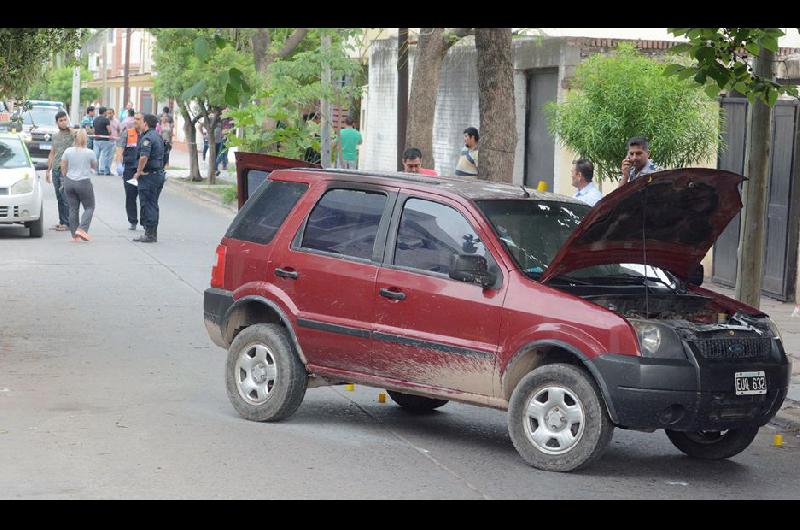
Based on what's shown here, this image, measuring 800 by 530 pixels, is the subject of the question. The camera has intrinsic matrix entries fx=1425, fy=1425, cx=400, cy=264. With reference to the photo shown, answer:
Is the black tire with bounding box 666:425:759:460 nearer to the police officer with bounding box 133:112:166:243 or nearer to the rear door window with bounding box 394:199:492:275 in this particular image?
the rear door window with bounding box 394:199:492:275

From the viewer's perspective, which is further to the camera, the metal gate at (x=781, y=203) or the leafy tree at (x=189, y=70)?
the leafy tree at (x=189, y=70)

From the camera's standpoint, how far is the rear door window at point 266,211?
9500mm

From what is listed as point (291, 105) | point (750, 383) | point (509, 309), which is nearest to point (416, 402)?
point (509, 309)

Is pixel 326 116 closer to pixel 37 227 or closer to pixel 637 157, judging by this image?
pixel 37 227

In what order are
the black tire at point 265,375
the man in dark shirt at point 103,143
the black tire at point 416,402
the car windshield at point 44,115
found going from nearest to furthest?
the black tire at point 265,375, the black tire at point 416,402, the man in dark shirt at point 103,143, the car windshield at point 44,115

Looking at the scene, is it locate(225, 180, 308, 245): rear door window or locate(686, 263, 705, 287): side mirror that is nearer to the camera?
locate(686, 263, 705, 287): side mirror

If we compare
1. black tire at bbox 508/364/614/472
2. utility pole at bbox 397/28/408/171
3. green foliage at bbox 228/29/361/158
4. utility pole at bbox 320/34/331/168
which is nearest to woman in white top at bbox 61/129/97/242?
green foliage at bbox 228/29/361/158

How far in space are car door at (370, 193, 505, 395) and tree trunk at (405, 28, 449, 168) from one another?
12193 mm

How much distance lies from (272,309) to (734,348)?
303 cm

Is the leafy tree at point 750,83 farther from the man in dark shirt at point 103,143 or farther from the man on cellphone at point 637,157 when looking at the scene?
the man in dark shirt at point 103,143

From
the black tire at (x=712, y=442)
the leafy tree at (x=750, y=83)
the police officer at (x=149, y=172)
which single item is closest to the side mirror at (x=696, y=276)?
the black tire at (x=712, y=442)

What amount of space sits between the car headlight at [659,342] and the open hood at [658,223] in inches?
22.8

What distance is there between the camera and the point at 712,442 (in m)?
8.68

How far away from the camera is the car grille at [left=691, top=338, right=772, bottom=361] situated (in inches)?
308
